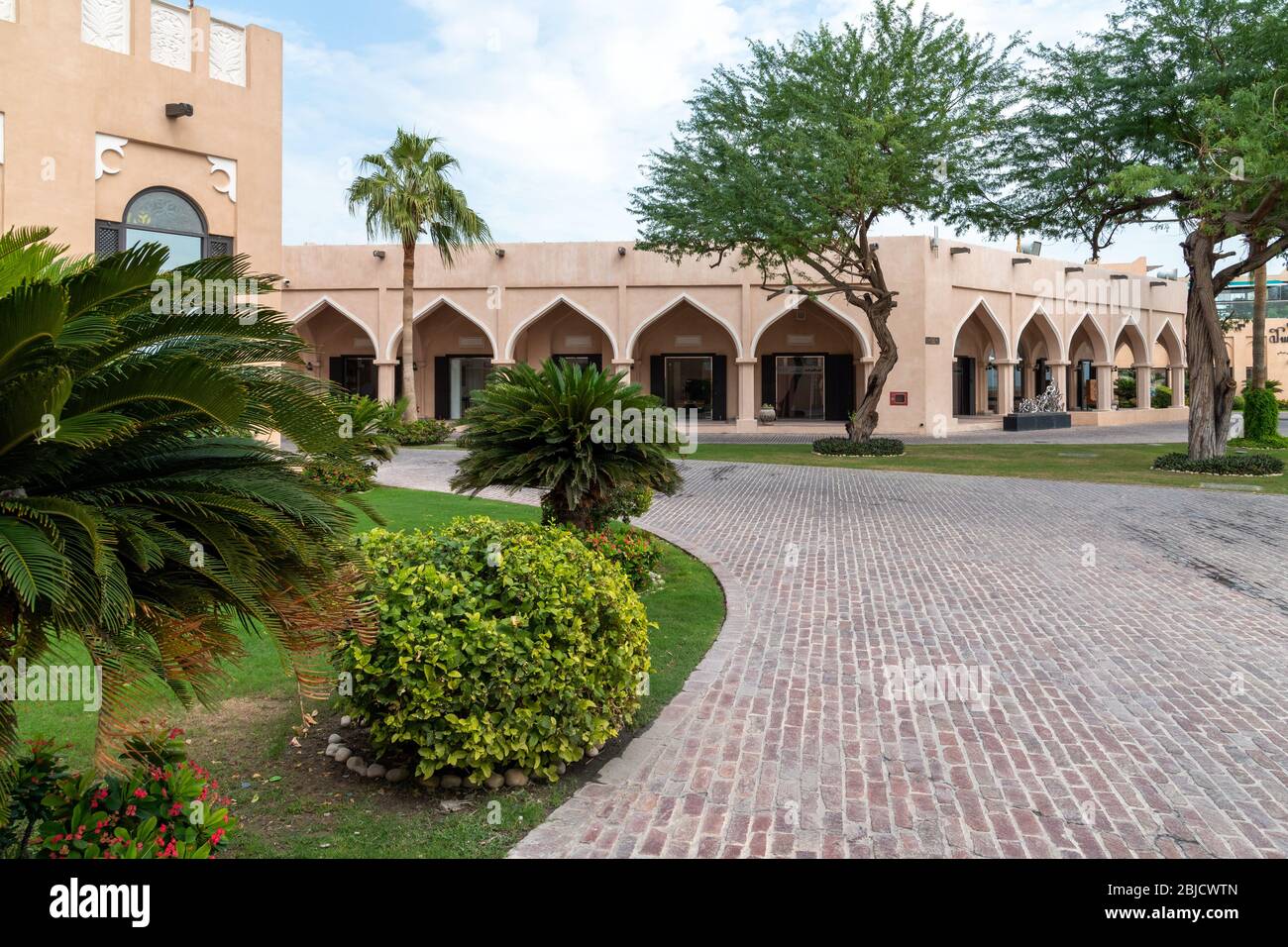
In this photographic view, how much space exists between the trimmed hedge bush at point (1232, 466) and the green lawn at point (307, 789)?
56.0ft

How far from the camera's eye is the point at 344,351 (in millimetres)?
37688

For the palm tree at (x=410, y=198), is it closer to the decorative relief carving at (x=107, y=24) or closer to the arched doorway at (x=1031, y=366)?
the decorative relief carving at (x=107, y=24)

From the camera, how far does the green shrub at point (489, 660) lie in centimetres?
462

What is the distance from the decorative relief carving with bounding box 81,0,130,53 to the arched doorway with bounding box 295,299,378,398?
22.8 metres

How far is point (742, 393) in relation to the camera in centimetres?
3291

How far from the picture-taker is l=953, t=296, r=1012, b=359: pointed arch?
33906 mm

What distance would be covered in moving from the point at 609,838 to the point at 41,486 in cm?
265

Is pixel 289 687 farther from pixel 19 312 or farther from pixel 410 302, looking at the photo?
pixel 410 302

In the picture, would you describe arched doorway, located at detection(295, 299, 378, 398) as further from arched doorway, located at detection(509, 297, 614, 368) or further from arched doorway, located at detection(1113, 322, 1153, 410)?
arched doorway, located at detection(1113, 322, 1153, 410)

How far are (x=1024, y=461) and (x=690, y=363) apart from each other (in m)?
16.4

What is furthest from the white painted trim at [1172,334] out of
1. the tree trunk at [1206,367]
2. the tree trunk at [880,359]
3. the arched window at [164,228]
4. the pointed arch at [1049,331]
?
the arched window at [164,228]

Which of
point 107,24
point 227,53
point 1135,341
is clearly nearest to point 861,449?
point 227,53

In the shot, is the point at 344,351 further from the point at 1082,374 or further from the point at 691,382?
the point at 1082,374

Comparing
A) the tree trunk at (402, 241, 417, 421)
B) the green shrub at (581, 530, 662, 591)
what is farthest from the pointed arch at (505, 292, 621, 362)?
the green shrub at (581, 530, 662, 591)
